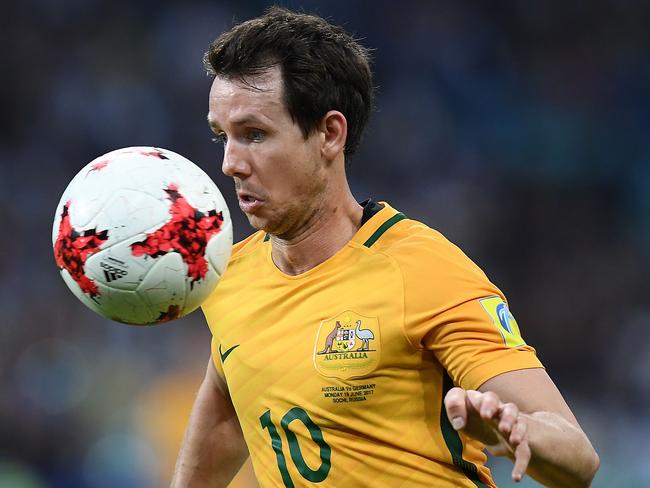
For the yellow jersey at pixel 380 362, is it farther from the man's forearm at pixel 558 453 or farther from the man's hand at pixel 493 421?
the man's hand at pixel 493 421

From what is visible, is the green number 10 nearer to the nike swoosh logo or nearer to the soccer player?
the soccer player

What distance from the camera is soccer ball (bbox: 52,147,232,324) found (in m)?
3.06

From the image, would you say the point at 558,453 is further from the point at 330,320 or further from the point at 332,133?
the point at 332,133

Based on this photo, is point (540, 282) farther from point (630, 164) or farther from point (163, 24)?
point (163, 24)

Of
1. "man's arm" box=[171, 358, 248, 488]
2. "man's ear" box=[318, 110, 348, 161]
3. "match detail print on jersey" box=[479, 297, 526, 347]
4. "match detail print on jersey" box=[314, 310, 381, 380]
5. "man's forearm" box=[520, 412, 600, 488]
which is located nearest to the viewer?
"man's forearm" box=[520, 412, 600, 488]

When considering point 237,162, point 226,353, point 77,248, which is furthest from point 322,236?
point 77,248

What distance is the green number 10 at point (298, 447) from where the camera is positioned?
11.3ft

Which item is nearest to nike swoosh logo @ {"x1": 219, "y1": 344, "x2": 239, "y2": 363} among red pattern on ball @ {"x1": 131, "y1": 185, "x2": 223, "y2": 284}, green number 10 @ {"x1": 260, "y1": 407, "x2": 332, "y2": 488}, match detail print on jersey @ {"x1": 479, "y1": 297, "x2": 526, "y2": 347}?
green number 10 @ {"x1": 260, "y1": 407, "x2": 332, "y2": 488}

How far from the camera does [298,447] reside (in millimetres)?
3508

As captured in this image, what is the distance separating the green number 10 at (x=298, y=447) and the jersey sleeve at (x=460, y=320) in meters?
0.51

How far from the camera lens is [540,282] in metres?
8.73

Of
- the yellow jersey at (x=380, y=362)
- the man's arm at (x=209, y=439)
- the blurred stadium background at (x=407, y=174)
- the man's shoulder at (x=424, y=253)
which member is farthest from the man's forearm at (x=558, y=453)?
the blurred stadium background at (x=407, y=174)

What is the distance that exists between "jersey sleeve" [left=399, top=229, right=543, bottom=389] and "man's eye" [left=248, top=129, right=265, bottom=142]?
0.73m

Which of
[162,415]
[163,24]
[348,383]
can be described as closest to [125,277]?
[348,383]
